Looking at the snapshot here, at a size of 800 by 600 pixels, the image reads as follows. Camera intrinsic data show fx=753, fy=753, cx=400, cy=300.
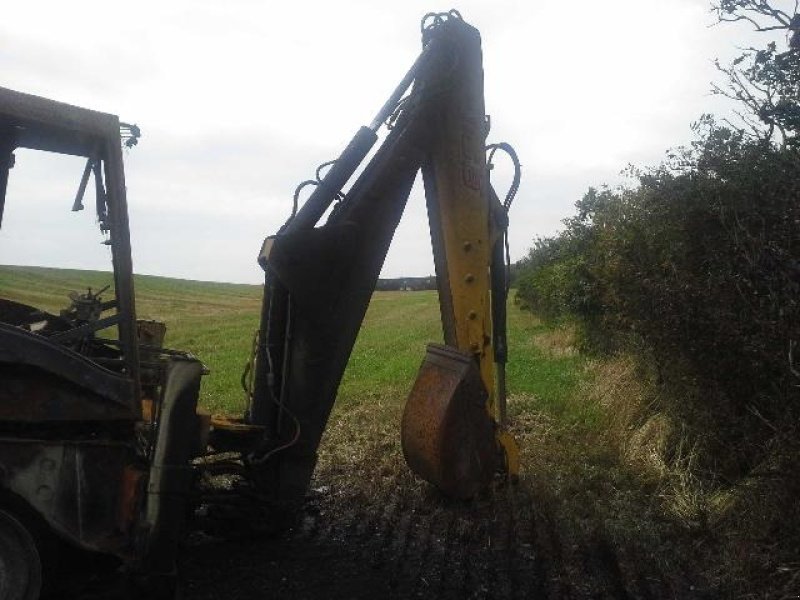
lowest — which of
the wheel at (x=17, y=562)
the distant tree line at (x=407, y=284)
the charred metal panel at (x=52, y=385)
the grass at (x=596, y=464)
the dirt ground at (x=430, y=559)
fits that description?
the dirt ground at (x=430, y=559)

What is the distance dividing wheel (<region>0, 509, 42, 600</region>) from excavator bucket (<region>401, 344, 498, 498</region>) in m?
2.18

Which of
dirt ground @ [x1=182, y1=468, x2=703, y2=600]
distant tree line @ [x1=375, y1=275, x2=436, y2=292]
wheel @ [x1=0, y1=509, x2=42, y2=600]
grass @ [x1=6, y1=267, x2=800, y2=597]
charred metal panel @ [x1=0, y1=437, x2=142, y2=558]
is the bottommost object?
dirt ground @ [x1=182, y1=468, x2=703, y2=600]

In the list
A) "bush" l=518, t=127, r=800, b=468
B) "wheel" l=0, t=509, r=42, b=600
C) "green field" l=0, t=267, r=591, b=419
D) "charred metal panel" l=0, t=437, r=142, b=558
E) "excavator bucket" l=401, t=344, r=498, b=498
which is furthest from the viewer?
"bush" l=518, t=127, r=800, b=468

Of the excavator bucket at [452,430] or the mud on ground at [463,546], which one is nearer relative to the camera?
the mud on ground at [463,546]

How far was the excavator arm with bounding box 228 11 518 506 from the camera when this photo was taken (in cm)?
458

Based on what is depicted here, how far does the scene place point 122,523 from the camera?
366cm

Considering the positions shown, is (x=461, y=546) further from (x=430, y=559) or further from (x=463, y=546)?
(x=430, y=559)

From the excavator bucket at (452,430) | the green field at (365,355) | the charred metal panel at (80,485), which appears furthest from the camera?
the green field at (365,355)

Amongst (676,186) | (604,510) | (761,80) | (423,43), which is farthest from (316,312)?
(761,80)

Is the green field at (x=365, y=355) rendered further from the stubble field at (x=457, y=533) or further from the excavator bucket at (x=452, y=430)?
the excavator bucket at (x=452, y=430)

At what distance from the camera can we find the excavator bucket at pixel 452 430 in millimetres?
4523

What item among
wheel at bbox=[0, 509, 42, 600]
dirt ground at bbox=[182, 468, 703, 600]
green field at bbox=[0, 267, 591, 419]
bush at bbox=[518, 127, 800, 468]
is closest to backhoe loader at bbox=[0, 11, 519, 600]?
wheel at bbox=[0, 509, 42, 600]

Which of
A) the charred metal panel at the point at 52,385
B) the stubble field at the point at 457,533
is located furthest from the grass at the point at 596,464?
the charred metal panel at the point at 52,385

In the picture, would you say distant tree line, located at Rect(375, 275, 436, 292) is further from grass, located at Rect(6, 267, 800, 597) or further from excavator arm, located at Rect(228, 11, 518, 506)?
grass, located at Rect(6, 267, 800, 597)
